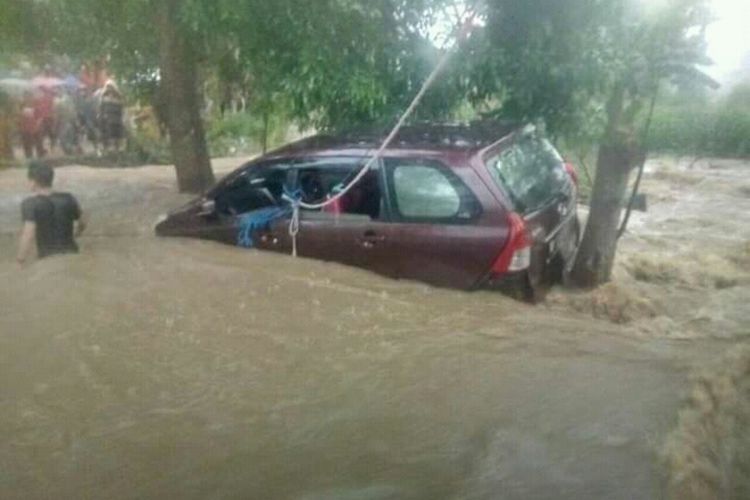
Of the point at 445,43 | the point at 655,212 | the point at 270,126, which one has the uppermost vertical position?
the point at 445,43

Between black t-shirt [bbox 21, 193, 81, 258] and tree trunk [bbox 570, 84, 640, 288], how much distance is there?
138 inches

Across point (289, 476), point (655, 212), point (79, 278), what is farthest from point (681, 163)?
point (289, 476)

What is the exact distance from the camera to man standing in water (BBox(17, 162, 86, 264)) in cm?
666

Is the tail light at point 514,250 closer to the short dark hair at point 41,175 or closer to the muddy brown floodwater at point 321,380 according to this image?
the muddy brown floodwater at point 321,380

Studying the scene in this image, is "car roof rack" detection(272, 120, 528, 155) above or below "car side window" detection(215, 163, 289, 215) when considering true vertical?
above

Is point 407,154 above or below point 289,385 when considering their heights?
above

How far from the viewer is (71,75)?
12.5 metres

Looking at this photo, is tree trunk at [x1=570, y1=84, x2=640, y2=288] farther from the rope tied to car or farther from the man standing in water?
the man standing in water

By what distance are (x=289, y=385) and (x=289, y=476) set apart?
925 millimetres

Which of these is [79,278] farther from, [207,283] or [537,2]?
[537,2]

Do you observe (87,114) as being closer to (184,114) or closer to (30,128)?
(30,128)

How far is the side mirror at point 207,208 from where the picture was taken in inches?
279

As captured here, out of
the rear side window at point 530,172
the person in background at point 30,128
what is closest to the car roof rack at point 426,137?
the rear side window at point 530,172

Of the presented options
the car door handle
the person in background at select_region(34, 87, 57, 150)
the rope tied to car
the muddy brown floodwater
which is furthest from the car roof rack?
the person in background at select_region(34, 87, 57, 150)
